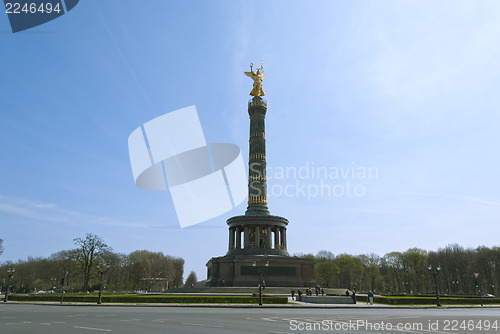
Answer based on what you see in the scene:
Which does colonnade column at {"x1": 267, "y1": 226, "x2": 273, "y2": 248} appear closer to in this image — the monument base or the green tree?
the monument base

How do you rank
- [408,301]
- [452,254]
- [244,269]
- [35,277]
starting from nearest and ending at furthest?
[408,301] → [244,269] → [452,254] → [35,277]

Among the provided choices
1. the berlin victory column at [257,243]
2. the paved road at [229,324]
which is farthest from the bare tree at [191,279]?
the paved road at [229,324]

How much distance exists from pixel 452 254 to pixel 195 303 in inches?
3109

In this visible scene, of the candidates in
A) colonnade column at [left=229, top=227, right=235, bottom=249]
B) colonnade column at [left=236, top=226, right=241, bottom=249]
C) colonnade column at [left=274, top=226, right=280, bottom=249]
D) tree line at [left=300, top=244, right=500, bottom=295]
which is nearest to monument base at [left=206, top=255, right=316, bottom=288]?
colonnade column at [left=236, top=226, right=241, bottom=249]

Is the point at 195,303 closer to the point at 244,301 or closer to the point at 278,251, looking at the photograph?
the point at 244,301

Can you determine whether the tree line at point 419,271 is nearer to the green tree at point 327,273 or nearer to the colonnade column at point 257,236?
the green tree at point 327,273

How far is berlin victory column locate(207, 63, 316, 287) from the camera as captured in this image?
48.2 meters

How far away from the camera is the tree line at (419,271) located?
76681mm

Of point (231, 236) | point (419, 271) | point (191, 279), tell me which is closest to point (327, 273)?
point (419, 271)

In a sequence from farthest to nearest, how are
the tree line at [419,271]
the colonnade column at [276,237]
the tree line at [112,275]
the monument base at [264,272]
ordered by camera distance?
1. the tree line at [112,275]
2. the tree line at [419,271]
3. the colonnade column at [276,237]
4. the monument base at [264,272]

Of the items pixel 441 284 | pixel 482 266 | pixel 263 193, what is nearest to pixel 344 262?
pixel 441 284

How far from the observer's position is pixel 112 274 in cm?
10500

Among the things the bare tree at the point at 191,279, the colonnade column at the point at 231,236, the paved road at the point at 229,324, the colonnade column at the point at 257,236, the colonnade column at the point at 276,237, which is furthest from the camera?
the bare tree at the point at 191,279

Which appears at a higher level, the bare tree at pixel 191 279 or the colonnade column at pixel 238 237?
the colonnade column at pixel 238 237
